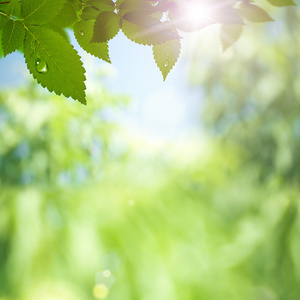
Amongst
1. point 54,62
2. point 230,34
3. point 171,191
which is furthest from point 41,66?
point 171,191

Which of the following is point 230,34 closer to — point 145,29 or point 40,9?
point 145,29

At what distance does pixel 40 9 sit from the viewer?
372 millimetres

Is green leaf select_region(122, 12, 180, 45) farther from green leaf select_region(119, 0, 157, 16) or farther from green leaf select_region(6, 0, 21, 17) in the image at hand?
green leaf select_region(6, 0, 21, 17)

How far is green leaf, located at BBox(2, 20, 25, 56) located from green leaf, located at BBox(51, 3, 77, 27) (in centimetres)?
5

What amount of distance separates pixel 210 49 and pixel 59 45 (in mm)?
4619

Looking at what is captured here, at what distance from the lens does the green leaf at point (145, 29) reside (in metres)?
0.37

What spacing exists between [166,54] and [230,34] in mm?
125

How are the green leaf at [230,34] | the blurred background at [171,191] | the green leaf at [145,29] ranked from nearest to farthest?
1. the green leaf at [145,29]
2. the green leaf at [230,34]
3. the blurred background at [171,191]

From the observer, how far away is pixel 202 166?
4.58m

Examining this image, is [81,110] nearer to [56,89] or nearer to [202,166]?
[202,166]

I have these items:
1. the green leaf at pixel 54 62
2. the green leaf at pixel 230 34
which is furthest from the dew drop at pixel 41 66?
the green leaf at pixel 230 34

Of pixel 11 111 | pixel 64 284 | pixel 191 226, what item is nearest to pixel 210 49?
pixel 191 226

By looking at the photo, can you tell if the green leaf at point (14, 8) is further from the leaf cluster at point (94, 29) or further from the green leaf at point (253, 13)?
the green leaf at point (253, 13)

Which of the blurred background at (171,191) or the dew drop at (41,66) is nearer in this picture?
the dew drop at (41,66)
